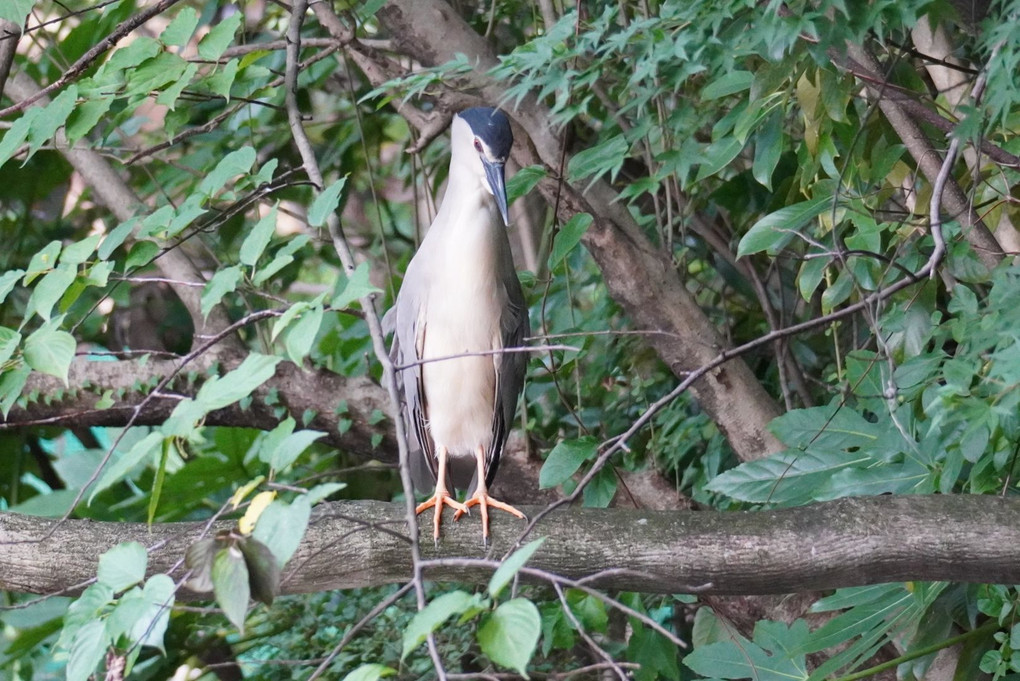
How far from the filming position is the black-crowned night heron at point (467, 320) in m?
1.84

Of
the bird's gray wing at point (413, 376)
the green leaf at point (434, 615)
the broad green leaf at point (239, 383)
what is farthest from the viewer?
the bird's gray wing at point (413, 376)

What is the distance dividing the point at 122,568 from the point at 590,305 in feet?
8.14

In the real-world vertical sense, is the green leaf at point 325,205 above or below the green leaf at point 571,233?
above

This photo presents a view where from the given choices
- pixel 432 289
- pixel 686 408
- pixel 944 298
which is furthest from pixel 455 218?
pixel 944 298

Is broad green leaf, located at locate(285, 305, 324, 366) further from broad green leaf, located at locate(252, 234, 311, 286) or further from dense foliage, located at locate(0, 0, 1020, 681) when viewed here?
broad green leaf, located at locate(252, 234, 311, 286)

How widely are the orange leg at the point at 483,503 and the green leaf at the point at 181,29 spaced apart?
88 cm

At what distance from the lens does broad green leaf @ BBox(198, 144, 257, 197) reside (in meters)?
1.33

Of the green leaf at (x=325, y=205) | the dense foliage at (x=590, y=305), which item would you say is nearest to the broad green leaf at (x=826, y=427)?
the dense foliage at (x=590, y=305)

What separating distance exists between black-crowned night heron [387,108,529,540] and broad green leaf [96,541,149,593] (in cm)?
76

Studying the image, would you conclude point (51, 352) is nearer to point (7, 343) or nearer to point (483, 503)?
point (7, 343)

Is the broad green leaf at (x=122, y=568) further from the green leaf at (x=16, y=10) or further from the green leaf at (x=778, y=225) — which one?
the green leaf at (x=778, y=225)

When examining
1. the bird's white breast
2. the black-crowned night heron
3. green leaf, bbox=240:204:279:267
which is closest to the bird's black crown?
the black-crowned night heron

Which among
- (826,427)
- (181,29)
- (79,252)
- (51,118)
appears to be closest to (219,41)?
(181,29)

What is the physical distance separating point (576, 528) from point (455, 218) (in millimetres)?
669
